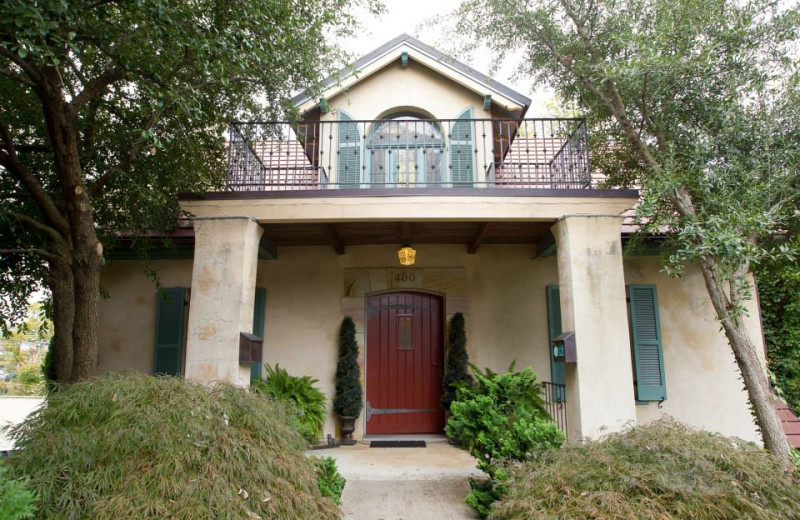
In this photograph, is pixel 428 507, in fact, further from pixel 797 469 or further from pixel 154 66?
pixel 154 66

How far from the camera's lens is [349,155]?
299 inches

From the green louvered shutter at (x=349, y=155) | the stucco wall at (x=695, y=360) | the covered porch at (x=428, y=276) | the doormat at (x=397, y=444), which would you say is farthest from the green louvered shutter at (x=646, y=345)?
the green louvered shutter at (x=349, y=155)

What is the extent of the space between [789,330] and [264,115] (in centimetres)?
854

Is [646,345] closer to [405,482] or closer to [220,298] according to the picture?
[405,482]

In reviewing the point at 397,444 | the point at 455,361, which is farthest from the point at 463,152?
the point at 397,444

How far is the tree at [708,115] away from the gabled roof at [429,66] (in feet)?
6.15

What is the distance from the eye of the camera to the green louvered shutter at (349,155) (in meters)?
7.47

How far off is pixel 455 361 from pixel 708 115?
4.13 m

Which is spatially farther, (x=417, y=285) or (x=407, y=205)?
(x=417, y=285)

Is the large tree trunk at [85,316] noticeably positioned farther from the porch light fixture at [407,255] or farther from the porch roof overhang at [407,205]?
the porch light fixture at [407,255]

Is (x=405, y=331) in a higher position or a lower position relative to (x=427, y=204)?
lower

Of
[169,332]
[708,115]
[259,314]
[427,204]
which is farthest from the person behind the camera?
[259,314]

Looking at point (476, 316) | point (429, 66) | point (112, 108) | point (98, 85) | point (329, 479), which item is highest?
point (429, 66)

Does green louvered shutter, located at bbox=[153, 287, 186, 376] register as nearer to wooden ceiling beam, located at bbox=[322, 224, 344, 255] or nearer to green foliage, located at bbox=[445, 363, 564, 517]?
wooden ceiling beam, located at bbox=[322, 224, 344, 255]
